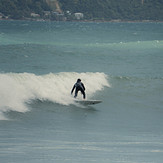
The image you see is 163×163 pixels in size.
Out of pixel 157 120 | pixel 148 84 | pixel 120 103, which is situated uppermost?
pixel 148 84

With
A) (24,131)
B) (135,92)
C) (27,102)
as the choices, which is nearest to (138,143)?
(24,131)

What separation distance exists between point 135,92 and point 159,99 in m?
2.31

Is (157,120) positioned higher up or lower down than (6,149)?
higher up

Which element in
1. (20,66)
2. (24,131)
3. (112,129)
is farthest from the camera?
(20,66)

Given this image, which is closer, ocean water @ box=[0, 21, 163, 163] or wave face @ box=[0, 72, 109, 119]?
ocean water @ box=[0, 21, 163, 163]

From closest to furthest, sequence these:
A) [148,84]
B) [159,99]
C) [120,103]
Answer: [120,103], [159,99], [148,84]

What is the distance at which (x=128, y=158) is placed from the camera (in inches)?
543

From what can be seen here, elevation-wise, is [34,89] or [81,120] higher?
[34,89]

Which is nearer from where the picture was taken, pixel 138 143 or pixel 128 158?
pixel 128 158

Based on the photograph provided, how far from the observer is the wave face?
22.2m

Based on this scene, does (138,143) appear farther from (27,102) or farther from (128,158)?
(27,102)

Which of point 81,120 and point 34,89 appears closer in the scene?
point 81,120

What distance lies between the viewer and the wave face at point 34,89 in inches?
872

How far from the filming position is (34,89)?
25.9m
